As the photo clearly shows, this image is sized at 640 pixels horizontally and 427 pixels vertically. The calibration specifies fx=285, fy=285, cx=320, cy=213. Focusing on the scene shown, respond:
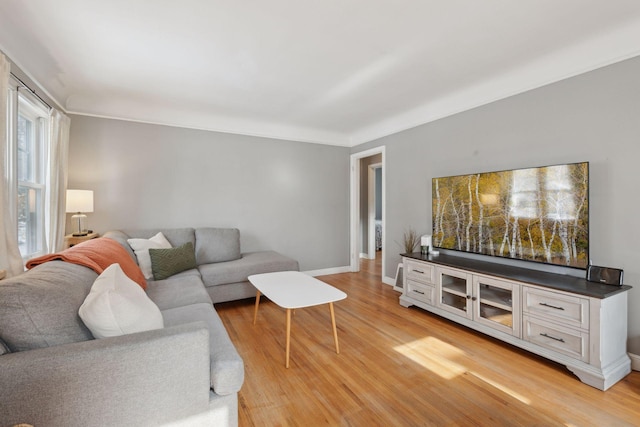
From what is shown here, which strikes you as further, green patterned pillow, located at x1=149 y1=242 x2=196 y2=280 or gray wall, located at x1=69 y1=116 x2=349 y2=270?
gray wall, located at x1=69 y1=116 x2=349 y2=270

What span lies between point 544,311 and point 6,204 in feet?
12.7

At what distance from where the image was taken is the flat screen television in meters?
2.25

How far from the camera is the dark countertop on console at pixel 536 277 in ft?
6.29

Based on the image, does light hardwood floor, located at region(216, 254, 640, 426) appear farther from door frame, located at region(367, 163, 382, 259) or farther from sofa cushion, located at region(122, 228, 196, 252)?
door frame, located at region(367, 163, 382, 259)

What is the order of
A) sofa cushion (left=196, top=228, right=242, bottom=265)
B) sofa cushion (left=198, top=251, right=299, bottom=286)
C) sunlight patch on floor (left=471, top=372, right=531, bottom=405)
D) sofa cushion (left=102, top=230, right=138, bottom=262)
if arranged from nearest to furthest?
sunlight patch on floor (left=471, top=372, right=531, bottom=405)
sofa cushion (left=102, top=230, right=138, bottom=262)
sofa cushion (left=198, top=251, right=299, bottom=286)
sofa cushion (left=196, top=228, right=242, bottom=265)

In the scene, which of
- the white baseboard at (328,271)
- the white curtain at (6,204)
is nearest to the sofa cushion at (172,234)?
the white curtain at (6,204)

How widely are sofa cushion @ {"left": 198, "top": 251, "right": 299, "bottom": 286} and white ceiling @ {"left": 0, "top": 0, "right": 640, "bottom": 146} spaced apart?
1959mm

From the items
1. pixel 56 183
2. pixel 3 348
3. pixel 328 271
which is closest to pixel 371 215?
pixel 328 271

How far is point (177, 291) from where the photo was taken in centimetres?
243

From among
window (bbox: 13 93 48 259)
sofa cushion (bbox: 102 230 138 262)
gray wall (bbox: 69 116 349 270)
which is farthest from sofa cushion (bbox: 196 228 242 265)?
window (bbox: 13 93 48 259)

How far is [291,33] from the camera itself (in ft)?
6.94

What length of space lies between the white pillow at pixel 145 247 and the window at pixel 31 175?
2.34 ft

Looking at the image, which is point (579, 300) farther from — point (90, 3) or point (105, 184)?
point (105, 184)

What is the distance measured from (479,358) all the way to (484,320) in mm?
407
